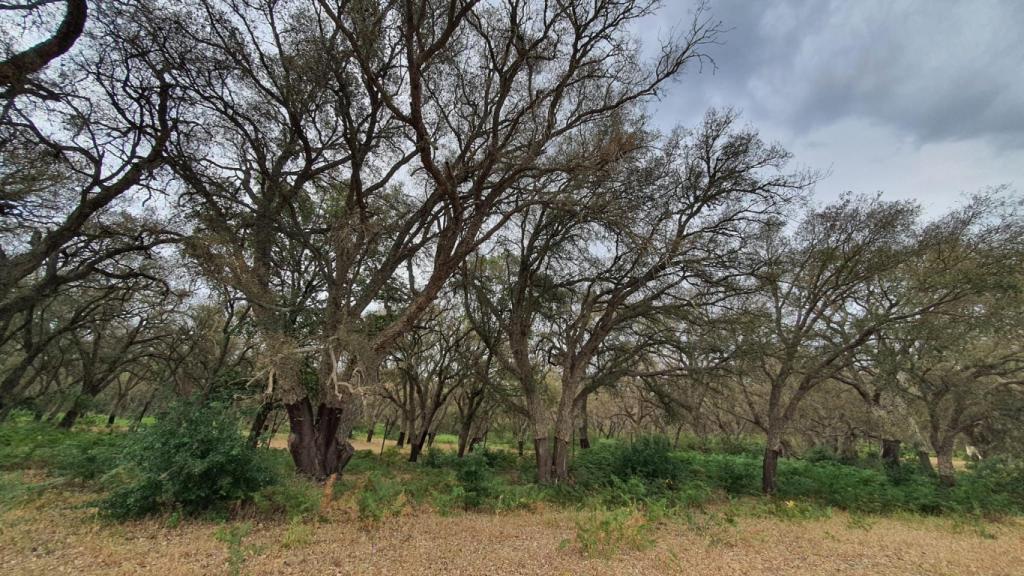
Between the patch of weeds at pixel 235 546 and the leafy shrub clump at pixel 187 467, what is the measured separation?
78 cm

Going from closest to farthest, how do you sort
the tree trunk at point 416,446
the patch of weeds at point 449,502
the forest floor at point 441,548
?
the forest floor at point 441,548 → the patch of weeds at point 449,502 → the tree trunk at point 416,446

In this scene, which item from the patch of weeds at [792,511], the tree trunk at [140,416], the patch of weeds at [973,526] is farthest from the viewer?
the patch of weeds at [792,511]

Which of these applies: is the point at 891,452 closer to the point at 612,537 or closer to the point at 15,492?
the point at 612,537

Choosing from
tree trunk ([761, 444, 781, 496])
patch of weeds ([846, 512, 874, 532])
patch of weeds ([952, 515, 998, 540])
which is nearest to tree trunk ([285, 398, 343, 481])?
patch of weeds ([846, 512, 874, 532])

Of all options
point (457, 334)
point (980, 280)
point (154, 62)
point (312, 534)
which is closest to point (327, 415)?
point (312, 534)

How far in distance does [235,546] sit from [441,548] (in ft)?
8.90

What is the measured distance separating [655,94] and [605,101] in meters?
1.24

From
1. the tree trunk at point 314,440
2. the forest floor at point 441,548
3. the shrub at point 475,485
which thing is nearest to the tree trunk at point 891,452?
the forest floor at point 441,548

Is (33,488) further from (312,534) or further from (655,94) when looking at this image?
(655,94)

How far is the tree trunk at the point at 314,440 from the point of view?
9586mm

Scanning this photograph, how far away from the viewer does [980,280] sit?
413 inches

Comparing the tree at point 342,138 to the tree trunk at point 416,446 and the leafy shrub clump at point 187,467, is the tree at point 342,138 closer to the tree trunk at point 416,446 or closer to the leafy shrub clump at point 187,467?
the leafy shrub clump at point 187,467

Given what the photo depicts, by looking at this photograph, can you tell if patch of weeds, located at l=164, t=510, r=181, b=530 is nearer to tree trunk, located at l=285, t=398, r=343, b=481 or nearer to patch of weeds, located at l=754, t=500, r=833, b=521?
tree trunk, located at l=285, t=398, r=343, b=481

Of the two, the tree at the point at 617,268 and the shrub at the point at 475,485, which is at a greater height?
the tree at the point at 617,268
